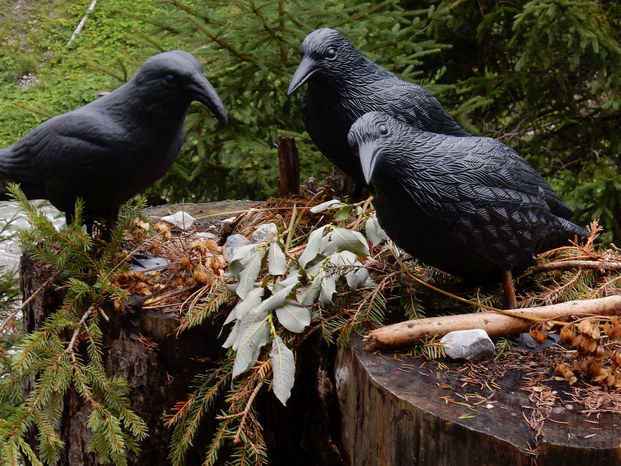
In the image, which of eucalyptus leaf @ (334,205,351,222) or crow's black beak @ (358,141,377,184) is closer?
crow's black beak @ (358,141,377,184)

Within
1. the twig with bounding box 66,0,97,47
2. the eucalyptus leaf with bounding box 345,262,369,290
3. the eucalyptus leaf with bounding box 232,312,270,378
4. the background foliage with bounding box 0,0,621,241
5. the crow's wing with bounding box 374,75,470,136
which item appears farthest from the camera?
the twig with bounding box 66,0,97,47

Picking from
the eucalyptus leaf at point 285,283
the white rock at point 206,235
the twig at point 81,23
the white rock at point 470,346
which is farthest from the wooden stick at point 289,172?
the twig at point 81,23

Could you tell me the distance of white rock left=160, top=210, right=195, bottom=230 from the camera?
3066mm

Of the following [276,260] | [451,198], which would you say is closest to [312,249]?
[276,260]

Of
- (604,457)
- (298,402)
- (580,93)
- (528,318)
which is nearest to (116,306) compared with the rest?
(298,402)

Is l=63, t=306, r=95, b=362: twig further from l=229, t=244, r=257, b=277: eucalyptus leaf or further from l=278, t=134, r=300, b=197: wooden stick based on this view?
l=278, t=134, r=300, b=197: wooden stick

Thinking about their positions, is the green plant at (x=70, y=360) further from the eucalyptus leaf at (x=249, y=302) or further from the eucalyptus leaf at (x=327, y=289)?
the eucalyptus leaf at (x=327, y=289)

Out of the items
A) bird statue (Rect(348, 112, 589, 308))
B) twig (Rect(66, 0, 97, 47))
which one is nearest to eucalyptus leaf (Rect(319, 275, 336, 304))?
bird statue (Rect(348, 112, 589, 308))

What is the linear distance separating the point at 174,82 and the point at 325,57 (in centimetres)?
57

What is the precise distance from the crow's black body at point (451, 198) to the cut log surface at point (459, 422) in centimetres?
34

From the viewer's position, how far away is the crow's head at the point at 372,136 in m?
1.80

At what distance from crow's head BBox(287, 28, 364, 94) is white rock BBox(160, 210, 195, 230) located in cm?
93

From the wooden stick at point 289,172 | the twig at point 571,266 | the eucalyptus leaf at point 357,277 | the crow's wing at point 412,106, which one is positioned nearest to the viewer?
the eucalyptus leaf at point 357,277

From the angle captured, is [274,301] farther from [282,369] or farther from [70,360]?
[70,360]
